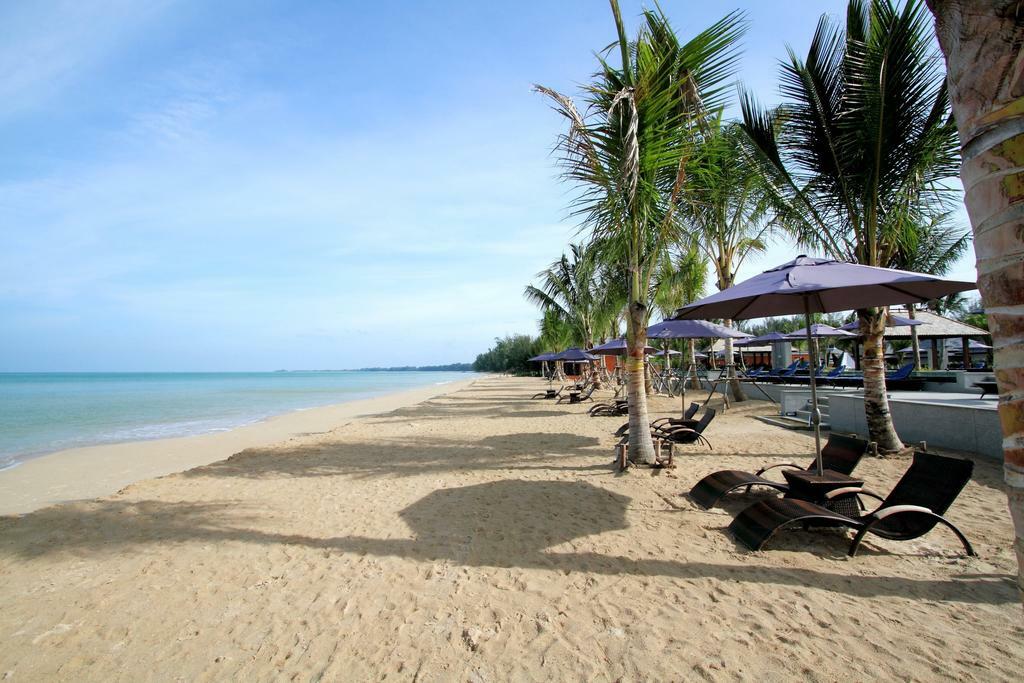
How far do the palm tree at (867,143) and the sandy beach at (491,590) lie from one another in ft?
10.2

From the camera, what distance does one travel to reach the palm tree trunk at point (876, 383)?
6.93 m

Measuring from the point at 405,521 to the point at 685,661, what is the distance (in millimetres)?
3086

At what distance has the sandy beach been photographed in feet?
8.73

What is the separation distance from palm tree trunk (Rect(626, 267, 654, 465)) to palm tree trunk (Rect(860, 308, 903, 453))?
302 cm

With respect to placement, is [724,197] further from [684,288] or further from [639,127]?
[684,288]

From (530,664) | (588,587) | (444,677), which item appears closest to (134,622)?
(444,677)

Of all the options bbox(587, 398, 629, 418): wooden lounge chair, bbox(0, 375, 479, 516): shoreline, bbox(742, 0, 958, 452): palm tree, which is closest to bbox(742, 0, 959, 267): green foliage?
bbox(742, 0, 958, 452): palm tree

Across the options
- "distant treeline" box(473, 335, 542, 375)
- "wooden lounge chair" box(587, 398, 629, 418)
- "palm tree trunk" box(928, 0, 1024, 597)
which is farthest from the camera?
"distant treeline" box(473, 335, 542, 375)

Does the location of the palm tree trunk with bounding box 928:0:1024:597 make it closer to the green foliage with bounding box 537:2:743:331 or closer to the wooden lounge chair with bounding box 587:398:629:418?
the green foliage with bounding box 537:2:743:331

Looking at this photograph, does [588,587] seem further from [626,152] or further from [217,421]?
[217,421]

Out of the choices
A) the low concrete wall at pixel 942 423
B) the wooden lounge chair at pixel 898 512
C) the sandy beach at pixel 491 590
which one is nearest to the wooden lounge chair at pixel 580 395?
the low concrete wall at pixel 942 423

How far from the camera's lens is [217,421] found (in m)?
19.7

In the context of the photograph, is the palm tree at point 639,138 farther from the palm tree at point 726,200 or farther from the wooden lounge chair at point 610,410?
the wooden lounge chair at point 610,410

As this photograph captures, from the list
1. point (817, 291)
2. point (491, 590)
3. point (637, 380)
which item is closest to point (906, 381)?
point (637, 380)
